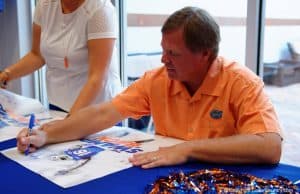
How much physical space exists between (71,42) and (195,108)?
68cm

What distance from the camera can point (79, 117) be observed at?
1.40 metres

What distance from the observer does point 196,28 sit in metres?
1.23

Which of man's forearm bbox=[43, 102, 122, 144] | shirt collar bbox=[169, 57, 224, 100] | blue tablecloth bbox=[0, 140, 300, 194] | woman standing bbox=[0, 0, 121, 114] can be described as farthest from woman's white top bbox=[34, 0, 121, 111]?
blue tablecloth bbox=[0, 140, 300, 194]

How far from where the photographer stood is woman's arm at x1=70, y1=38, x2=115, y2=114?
1562mm

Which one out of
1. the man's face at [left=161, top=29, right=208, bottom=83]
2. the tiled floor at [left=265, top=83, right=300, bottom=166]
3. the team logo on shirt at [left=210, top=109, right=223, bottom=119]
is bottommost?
the tiled floor at [left=265, top=83, right=300, bottom=166]

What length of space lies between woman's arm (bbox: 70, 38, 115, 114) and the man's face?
380mm

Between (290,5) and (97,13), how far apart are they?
3.36 feet

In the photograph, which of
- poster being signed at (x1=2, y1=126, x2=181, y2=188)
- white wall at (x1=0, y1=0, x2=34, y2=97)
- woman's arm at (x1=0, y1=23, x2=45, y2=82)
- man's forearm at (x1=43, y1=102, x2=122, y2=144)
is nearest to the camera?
poster being signed at (x1=2, y1=126, x2=181, y2=188)

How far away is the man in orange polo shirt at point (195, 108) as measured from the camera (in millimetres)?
1096

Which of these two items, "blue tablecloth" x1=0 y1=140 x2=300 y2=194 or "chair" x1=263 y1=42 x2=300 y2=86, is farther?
"chair" x1=263 y1=42 x2=300 y2=86

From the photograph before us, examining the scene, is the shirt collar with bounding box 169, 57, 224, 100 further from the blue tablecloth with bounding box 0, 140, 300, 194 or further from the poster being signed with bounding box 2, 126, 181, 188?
the blue tablecloth with bounding box 0, 140, 300, 194

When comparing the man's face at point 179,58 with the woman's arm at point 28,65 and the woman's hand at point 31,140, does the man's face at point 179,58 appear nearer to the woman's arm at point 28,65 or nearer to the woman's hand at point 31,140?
the woman's hand at point 31,140

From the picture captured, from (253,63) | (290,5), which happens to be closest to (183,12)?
(253,63)

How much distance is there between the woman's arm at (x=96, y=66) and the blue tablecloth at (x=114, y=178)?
0.49 metres
